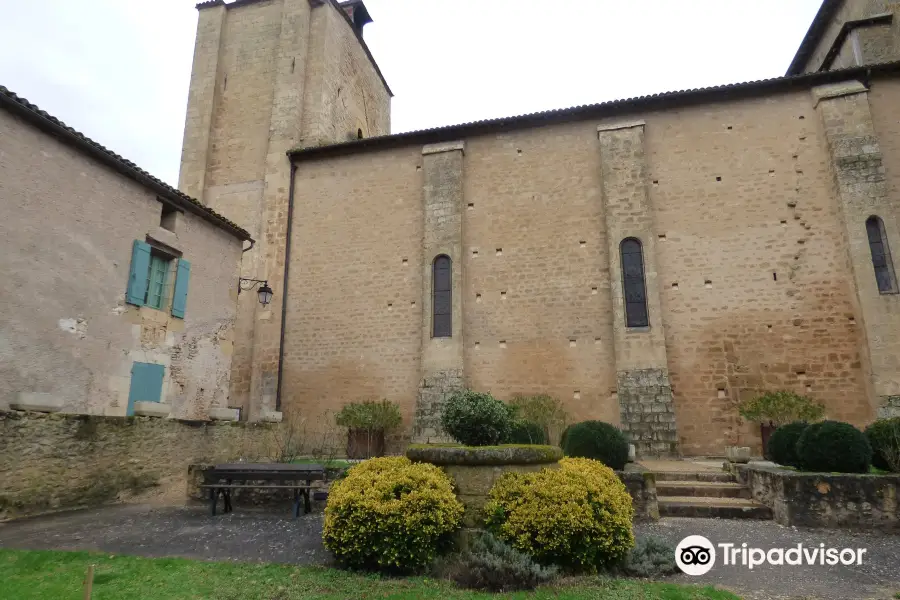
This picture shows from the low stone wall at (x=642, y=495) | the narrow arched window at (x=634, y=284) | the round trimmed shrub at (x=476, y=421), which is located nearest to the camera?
the round trimmed shrub at (x=476, y=421)

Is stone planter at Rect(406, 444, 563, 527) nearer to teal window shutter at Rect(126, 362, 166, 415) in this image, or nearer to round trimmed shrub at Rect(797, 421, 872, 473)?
round trimmed shrub at Rect(797, 421, 872, 473)

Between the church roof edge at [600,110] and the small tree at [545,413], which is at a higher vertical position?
the church roof edge at [600,110]

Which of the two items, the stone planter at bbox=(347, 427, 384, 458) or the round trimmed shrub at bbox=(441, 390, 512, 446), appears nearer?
the round trimmed shrub at bbox=(441, 390, 512, 446)

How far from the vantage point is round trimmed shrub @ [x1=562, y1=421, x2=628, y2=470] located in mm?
7418

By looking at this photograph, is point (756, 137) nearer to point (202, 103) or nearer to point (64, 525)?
point (64, 525)

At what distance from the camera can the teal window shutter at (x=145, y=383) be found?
9914 mm

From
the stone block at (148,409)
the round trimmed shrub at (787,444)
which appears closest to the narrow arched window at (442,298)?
the stone block at (148,409)

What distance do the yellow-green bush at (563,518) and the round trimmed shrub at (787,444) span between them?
4361mm

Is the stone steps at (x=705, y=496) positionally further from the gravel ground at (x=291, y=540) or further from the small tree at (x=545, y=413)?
the small tree at (x=545, y=413)

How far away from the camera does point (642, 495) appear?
671 centimetres

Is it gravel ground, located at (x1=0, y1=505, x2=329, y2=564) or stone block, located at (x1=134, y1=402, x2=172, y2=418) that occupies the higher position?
stone block, located at (x1=134, y1=402, x2=172, y2=418)

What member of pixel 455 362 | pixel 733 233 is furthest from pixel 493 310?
pixel 733 233

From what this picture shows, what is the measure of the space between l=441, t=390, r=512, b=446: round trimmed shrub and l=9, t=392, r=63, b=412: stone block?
18.9ft

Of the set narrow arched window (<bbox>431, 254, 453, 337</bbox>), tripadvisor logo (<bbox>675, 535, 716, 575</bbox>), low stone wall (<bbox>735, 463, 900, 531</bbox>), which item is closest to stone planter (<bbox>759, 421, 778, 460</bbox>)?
low stone wall (<bbox>735, 463, 900, 531</bbox>)
